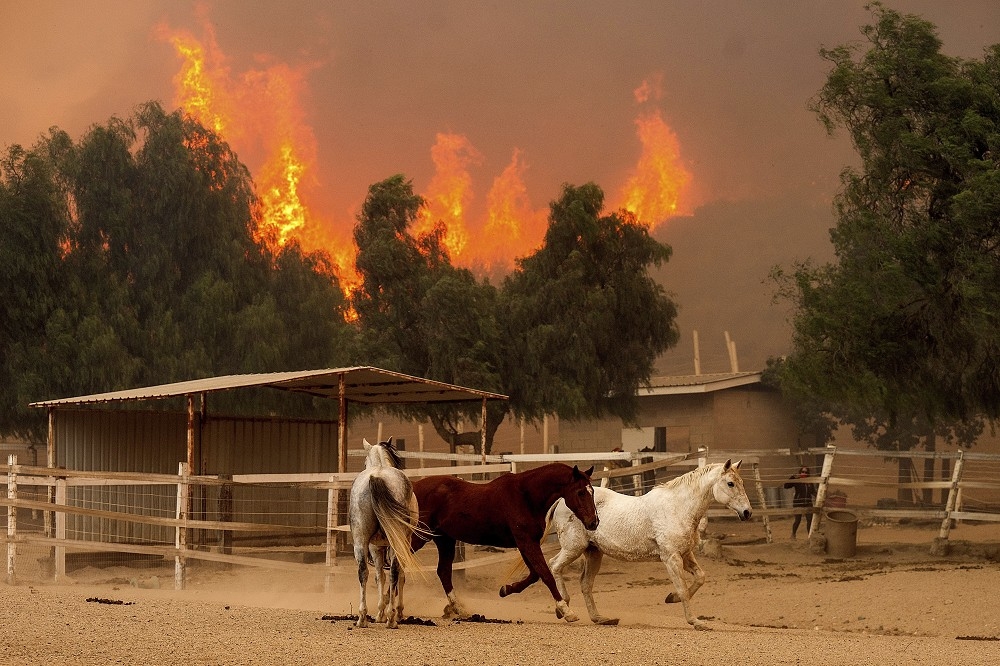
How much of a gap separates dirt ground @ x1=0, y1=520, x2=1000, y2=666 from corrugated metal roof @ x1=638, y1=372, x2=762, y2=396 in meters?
12.6

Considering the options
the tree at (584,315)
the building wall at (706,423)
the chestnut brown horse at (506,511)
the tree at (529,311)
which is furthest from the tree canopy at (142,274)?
the chestnut brown horse at (506,511)

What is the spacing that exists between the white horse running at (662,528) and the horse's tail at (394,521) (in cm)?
193

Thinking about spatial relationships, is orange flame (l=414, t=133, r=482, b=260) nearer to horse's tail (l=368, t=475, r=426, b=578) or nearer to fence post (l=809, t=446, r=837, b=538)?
fence post (l=809, t=446, r=837, b=538)

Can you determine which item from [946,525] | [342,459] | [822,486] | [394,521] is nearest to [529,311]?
[822,486]

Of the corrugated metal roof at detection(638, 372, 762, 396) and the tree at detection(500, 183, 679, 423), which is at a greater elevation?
the tree at detection(500, 183, 679, 423)

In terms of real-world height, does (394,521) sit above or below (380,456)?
below

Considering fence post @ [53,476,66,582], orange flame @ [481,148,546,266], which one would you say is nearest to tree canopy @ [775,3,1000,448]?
fence post @ [53,476,66,582]

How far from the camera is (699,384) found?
31.1 meters

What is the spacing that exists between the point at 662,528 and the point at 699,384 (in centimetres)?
2051

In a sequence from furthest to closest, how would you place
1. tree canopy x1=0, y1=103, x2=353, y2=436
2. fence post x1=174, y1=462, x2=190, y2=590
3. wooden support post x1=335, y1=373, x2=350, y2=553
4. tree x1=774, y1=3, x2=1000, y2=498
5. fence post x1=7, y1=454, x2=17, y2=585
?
tree canopy x1=0, y1=103, x2=353, y2=436 < tree x1=774, y1=3, x2=1000, y2=498 < wooden support post x1=335, y1=373, x2=350, y2=553 < fence post x1=7, y1=454, x2=17, y2=585 < fence post x1=174, y1=462, x2=190, y2=590

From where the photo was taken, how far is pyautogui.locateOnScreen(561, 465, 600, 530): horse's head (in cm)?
1054

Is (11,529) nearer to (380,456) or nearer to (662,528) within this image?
(380,456)

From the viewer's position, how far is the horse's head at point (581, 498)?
10.5m

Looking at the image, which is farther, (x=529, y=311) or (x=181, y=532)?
(x=529, y=311)
